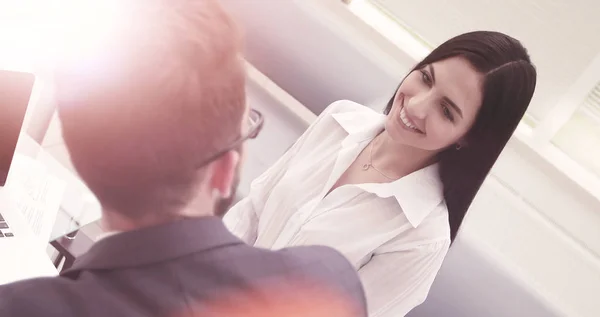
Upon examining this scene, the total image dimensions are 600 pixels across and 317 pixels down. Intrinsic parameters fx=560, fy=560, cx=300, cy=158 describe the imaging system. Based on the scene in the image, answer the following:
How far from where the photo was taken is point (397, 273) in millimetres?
1173

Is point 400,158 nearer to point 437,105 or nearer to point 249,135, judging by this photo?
point 437,105

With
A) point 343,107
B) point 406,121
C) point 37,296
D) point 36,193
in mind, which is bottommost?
point 36,193

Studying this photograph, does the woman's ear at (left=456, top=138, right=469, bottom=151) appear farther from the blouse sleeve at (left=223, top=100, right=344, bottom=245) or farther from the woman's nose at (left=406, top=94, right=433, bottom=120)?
the blouse sleeve at (left=223, top=100, right=344, bottom=245)

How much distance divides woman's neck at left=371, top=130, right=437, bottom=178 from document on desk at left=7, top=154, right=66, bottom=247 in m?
0.70

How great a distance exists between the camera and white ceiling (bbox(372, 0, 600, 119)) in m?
1.52

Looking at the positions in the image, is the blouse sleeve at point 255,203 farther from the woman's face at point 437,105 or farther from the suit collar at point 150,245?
the suit collar at point 150,245

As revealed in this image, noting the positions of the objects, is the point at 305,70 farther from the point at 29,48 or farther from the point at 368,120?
the point at 29,48

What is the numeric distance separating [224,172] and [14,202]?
0.74 metres

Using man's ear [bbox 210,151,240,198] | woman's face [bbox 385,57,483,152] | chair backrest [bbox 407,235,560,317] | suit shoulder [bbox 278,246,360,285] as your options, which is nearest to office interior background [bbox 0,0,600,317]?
chair backrest [bbox 407,235,560,317]

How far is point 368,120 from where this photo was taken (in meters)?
1.38

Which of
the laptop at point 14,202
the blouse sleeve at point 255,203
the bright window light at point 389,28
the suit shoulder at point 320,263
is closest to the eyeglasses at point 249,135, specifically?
the suit shoulder at point 320,263

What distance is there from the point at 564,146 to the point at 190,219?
1475 millimetres

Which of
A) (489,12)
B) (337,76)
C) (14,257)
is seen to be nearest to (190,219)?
(14,257)

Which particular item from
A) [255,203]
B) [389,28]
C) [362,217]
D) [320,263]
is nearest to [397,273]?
[362,217]
